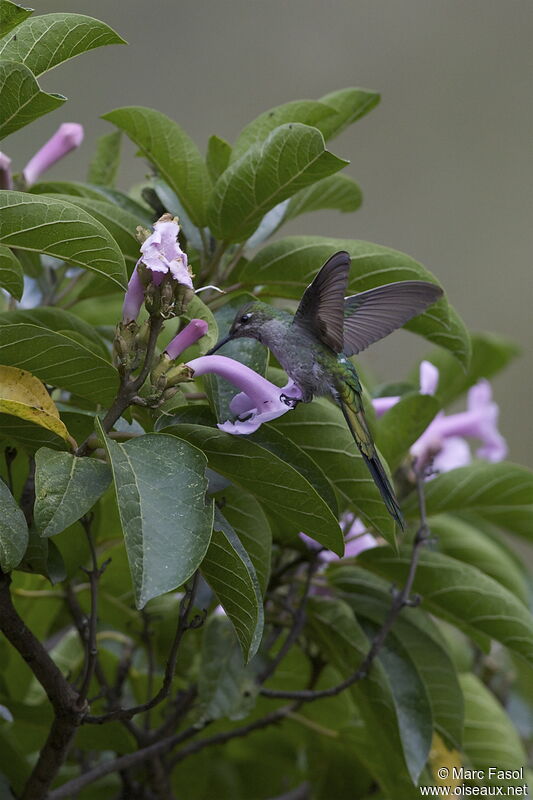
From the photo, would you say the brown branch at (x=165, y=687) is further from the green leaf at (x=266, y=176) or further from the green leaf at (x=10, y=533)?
the green leaf at (x=266, y=176)

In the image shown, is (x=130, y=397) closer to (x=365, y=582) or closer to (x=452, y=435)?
(x=365, y=582)

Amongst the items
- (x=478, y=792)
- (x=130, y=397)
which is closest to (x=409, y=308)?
(x=130, y=397)

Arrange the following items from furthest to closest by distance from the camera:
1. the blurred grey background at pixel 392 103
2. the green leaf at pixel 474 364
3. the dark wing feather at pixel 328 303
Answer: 1. the blurred grey background at pixel 392 103
2. the green leaf at pixel 474 364
3. the dark wing feather at pixel 328 303

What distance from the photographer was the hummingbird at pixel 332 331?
87cm

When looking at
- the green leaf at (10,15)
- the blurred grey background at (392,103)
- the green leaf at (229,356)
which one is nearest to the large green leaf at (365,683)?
the green leaf at (229,356)

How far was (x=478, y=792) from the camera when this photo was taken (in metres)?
1.19

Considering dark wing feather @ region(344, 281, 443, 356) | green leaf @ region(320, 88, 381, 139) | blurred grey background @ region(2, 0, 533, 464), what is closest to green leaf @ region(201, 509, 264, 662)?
dark wing feather @ region(344, 281, 443, 356)

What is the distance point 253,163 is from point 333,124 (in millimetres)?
204

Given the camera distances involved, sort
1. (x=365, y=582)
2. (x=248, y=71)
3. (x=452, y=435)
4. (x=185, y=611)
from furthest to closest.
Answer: (x=248, y=71) < (x=452, y=435) < (x=365, y=582) < (x=185, y=611)

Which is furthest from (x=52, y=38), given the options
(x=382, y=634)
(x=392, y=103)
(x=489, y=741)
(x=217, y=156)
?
(x=392, y=103)

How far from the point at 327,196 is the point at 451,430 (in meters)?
0.38

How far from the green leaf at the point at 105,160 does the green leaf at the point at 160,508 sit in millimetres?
587

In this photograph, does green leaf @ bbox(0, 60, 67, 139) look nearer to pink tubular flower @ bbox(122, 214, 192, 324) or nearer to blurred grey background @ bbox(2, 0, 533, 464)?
pink tubular flower @ bbox(122, 214, 192, 324)

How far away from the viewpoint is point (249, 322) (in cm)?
90
